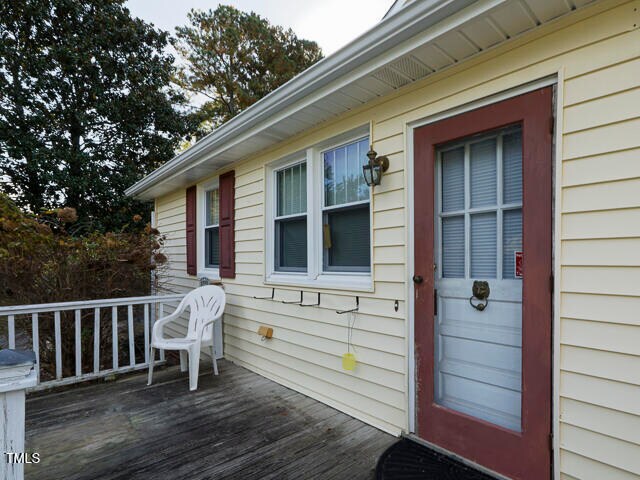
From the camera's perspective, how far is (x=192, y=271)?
519cm

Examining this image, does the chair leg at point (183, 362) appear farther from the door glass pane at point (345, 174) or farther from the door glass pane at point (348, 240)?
the door glass pane at point (345, 174)

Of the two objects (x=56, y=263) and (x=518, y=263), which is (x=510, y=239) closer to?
(x=518, y=263)

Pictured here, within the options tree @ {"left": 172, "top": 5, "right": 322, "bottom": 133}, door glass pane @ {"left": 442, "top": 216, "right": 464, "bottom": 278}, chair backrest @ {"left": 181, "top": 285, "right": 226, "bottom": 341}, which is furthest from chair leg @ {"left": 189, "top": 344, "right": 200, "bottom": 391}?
tree @ {"left": 172, "top": 5, "right": 322, "bottom": 133}

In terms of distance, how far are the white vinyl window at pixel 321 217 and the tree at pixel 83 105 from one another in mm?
7320

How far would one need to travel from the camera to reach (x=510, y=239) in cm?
196

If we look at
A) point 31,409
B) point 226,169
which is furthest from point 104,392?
point 226,169

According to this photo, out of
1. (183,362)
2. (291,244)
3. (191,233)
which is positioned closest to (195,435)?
(183,362)

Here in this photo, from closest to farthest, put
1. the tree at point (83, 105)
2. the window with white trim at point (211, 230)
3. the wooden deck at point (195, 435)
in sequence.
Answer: the wooden deck at point (195, 435) < the window with white trim at point (211, 230) < the tree at point (83, 105)

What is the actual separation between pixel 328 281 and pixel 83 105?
1088cm

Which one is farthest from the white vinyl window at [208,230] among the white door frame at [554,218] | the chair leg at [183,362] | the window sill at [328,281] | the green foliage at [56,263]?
the white door frame at [554,218]

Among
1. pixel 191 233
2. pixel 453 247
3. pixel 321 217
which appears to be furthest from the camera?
pixel 191 233

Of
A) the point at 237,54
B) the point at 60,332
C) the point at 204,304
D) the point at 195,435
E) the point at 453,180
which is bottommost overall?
the point at 195,435

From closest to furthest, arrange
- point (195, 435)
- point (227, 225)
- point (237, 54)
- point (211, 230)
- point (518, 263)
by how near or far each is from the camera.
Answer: point (518, 263) → point (195, 435) → point (227, 225) → point (211, 230) → point (237, 54)

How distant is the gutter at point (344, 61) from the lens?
177cm
